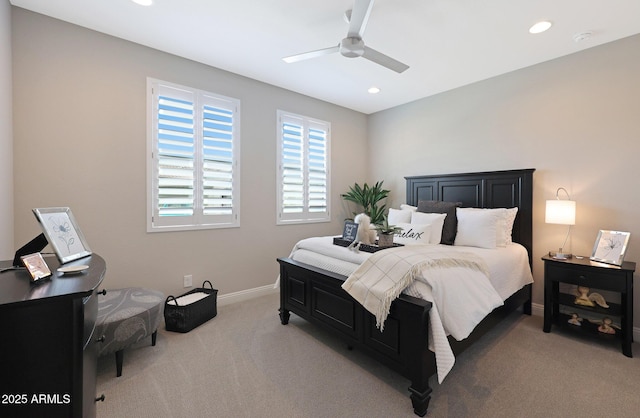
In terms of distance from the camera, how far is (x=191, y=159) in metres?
3.22

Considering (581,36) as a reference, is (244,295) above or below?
below

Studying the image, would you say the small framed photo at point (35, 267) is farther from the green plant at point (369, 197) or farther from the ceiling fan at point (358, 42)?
the green plant at point (369, 197)

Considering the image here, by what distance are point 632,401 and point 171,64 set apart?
4.79m

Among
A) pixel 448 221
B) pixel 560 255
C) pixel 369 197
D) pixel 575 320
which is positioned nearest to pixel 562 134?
pixel 560 255

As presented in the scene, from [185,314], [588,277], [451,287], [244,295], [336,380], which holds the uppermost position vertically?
[451,287]

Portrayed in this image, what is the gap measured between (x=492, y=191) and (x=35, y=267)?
13.5 feet

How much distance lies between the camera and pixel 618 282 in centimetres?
247

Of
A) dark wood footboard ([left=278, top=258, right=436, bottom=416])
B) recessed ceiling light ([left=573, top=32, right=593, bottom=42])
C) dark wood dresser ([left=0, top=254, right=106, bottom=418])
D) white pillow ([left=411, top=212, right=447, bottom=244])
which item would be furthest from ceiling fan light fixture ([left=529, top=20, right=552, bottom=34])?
dark wood dresser ([left=0, top=254, right=106, bottom=418])

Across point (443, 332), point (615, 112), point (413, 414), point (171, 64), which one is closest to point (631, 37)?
point (615, 112)

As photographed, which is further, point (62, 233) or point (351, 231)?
point (351, 231)

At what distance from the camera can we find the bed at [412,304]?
1.81 meters

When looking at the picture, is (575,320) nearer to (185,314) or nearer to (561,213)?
(561,213)

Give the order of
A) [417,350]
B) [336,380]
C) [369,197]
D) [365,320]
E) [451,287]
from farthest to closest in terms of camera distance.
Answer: [369,197], [365,320], [336,380], [451,287], [417,350]

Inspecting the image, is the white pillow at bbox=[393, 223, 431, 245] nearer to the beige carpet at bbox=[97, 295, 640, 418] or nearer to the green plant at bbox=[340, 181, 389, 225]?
the beige carpet at bbox=[97, 295, 640, 418]
